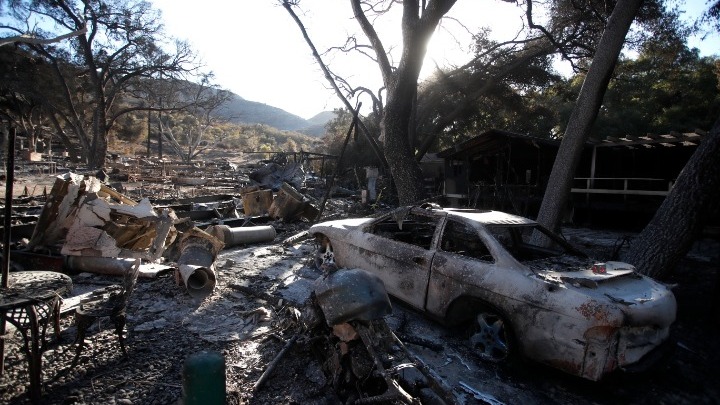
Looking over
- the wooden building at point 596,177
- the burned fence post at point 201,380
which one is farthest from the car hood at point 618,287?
the wooden building at point 596,177

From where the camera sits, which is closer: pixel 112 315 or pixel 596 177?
pixel 112 315

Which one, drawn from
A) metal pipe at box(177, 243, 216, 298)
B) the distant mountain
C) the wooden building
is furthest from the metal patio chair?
the distant mountain

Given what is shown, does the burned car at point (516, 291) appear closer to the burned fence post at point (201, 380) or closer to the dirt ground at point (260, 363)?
the dirt ground at point (260, 363)

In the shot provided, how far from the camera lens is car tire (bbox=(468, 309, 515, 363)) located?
3.64m

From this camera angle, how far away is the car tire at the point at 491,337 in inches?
143

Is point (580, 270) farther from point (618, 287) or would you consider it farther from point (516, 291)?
point (516, 291)

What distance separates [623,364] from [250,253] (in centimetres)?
670

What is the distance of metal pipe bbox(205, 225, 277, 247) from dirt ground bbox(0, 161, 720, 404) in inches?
111

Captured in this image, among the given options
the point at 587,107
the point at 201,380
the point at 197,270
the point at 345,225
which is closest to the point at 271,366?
the point at 201,380

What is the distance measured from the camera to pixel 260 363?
11.7ft

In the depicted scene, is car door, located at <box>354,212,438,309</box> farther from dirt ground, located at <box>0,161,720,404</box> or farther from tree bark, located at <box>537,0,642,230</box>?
tree bark, located at <box>537,0,642,230</box>

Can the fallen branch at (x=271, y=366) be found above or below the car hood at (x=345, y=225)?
below

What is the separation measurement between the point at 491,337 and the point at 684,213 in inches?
158

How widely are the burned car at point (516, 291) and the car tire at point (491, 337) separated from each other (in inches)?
0.4
